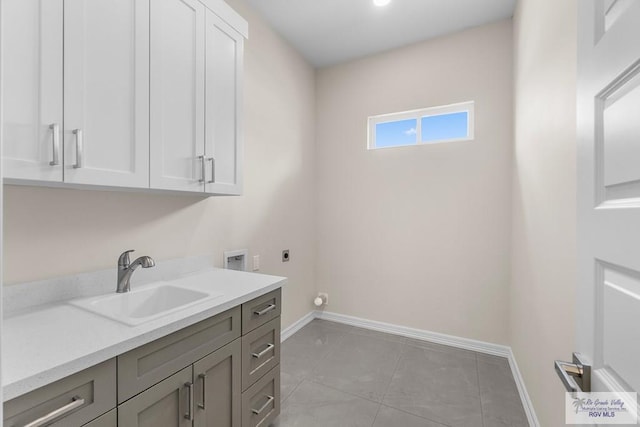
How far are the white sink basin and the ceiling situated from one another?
2.25 m

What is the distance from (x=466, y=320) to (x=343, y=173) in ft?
6.12

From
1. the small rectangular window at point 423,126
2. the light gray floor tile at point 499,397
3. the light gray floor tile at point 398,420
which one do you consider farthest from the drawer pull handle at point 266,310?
the small rectangular window at point 423,126

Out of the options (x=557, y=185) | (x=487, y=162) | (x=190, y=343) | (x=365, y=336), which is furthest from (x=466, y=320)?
(x=190, y=343)

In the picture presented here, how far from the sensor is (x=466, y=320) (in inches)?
102

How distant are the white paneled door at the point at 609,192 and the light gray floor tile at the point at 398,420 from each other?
52.9 inches

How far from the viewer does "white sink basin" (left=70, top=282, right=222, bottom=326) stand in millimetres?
1239

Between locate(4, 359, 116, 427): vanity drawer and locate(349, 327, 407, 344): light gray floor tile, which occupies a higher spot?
locate(4, 359, 116, 427): vanity drawer

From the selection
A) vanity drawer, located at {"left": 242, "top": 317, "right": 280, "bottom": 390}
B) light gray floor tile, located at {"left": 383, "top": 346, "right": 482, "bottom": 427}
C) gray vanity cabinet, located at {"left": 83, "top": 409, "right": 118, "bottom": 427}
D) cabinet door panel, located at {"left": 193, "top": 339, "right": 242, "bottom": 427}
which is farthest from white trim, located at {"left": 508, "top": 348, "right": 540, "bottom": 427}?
gray vanity cabinet, located at {"left": 83, "top": 409, "right": 118, "bottom": 427}

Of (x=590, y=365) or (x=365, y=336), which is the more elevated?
(x=590, y=365)

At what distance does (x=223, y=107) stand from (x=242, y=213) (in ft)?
2.85

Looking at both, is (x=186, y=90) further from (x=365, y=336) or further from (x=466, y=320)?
(x=466, y=320)

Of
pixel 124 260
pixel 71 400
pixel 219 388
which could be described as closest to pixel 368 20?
pixel 124 260

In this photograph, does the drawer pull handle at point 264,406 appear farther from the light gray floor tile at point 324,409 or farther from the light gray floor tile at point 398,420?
the light gray floor tile at point 398,420

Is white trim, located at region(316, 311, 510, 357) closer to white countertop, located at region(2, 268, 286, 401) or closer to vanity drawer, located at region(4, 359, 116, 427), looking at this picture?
Result: white countertop, located at region(2, 268, 286, 401)
